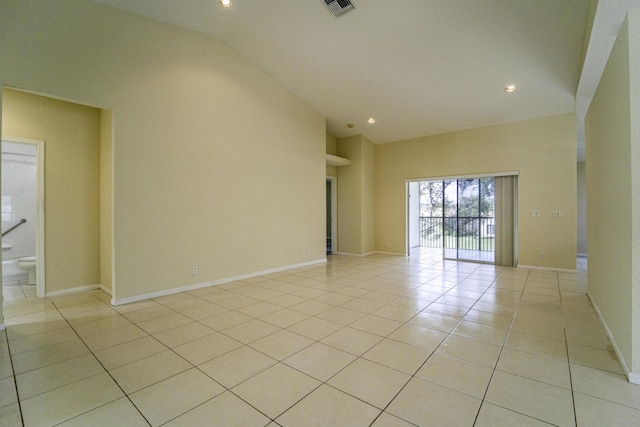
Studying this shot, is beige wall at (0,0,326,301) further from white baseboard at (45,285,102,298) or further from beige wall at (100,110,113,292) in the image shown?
white baseboard at (45,285,102,298)

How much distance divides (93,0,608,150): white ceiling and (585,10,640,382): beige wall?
122 centimetres

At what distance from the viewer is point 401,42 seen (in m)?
3.85

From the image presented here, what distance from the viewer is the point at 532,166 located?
5473 millimetres

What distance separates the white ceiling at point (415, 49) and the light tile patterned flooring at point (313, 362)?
3333mm

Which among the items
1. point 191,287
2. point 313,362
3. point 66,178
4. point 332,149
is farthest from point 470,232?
point 66,178

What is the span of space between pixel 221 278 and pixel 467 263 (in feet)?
17.6

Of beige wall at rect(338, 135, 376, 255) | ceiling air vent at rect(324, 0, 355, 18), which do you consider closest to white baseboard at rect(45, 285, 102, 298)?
ceiling air vent at rect(324, 0, 355, 18)

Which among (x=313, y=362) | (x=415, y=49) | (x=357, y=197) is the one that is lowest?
(x=313, y=362)

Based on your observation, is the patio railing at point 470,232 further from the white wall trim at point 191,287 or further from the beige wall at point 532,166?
the white wall trim at point 191,287

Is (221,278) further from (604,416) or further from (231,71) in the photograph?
(604,416)

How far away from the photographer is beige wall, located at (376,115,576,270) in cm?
515

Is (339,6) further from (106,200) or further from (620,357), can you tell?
(620,357)

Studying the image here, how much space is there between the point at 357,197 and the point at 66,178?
5.72m

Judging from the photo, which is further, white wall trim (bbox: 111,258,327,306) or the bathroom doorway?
the bathroom doorway
